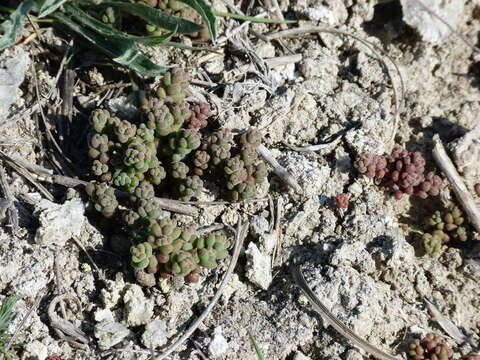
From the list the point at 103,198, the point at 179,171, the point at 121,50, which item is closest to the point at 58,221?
the point at 103,198

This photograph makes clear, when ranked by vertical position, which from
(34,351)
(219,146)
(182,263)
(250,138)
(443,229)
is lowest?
(34,351)

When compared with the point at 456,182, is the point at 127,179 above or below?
below

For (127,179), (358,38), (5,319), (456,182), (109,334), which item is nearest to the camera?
(5,319)

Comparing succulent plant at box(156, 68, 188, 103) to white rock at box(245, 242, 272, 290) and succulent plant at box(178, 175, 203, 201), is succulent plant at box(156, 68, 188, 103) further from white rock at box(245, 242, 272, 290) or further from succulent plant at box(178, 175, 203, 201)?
white rock at box(245, 242, 272, 290)

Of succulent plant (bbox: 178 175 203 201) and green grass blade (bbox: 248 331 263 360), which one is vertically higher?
succulent plant (bbox: 178 175 203 201)

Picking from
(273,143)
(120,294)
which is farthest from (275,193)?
(120,294)

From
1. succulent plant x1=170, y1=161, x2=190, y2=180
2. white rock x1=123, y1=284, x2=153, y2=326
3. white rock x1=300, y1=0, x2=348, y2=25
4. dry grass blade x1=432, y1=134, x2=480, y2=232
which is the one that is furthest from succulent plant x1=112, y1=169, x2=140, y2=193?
dry grass blade x1=432, y1=134, x2=480, y2=232

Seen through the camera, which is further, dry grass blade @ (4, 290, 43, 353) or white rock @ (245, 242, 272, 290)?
white rock @ (245, 242, 272, 290)

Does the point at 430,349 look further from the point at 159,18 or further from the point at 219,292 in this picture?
the point at 159,18
